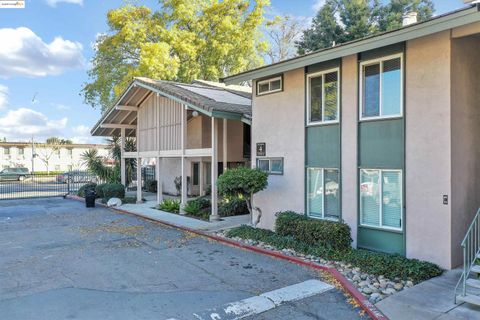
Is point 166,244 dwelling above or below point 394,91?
below

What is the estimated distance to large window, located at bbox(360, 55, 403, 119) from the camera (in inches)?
334

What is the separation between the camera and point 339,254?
8.66 m

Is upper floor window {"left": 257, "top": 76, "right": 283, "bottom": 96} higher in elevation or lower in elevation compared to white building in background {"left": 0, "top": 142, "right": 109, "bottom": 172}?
higher

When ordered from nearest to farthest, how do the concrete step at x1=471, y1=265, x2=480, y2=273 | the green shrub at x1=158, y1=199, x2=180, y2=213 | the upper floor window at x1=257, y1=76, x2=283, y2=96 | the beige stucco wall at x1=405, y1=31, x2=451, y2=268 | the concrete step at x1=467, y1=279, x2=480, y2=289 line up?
the concrete step at x1=467, y1=279, x2=480, y2=289, the concrete step at x1=471, y1=265, x2=480, y2=273, the beige stucco wall at x1=405, y1=31, x2=451, y2=268, the upper floor window at x1=257, y1=76, x2=283, y2=96, the green shrub at x1=158, y1=199, x2=180, y2=213

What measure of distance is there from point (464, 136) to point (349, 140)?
256cm

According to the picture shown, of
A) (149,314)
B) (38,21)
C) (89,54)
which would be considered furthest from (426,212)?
(89,54)

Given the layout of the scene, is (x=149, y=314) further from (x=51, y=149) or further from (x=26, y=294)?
(x=51, y=149)

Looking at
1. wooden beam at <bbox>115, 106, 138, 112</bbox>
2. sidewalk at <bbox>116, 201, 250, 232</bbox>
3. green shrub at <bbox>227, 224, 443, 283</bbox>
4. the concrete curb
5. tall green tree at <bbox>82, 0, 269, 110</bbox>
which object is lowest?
the concrete curb

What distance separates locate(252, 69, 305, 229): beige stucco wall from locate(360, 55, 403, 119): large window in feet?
6.56

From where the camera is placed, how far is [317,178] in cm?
1034

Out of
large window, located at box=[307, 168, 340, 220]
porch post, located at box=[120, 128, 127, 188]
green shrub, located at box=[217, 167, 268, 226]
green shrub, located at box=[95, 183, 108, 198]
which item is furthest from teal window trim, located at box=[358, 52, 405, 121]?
green shrub, located at box=[95, 183, 108, 198]

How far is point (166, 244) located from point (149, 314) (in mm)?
4869

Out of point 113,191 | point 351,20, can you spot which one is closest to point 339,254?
point 113,191

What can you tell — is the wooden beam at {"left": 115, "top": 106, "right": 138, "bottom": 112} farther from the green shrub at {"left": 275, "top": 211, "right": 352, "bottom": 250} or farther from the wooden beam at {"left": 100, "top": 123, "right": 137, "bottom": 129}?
the green shrub at {"left": 275, "top": 211, "right": 352, "bottom": 250}
